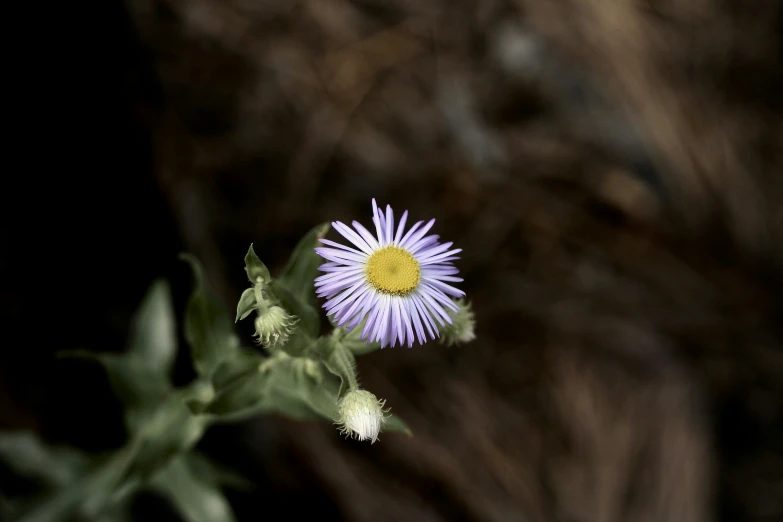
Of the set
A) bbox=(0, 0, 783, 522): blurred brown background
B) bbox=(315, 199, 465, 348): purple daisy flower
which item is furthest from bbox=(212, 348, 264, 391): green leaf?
bbox=(0, 0, 783, 522): blurred brown background

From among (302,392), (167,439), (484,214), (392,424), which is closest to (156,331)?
(167,439)

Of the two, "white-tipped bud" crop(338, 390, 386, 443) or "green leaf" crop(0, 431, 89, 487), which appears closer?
"white-tipped bud" crop(338, 390, 386, 443)

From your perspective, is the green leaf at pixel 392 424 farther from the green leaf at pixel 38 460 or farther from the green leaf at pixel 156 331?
the green leaf at pixel 38 460

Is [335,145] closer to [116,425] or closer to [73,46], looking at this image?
[73,46]

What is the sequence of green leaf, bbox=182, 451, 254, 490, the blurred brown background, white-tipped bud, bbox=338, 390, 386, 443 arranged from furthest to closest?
the blurred brown background → green leaf, bbox=182, 451, 254, 490 → white-tipped bud, bbox=338, 390, 386, 443

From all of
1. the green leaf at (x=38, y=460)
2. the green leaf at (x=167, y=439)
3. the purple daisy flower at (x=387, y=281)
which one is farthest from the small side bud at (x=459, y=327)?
the green leaf at (x=38, y=460)

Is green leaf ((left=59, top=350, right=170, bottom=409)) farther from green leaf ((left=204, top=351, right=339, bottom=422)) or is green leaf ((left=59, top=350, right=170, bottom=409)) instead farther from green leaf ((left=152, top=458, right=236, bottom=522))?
green leaf ((left=204, top=351, right=339, bottom=422))

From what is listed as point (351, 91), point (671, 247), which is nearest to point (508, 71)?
point (351, 91)

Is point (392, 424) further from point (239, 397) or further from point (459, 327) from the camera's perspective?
point (239, 397)
